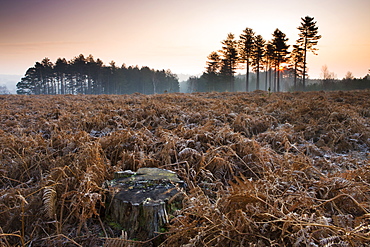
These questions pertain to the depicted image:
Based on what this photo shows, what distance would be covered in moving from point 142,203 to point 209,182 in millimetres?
1204

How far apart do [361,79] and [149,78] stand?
6519 centimetres

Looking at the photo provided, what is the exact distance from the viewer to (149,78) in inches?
3248

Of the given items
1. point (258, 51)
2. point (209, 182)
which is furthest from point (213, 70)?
point (209, 182)

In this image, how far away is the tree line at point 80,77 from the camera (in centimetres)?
6588

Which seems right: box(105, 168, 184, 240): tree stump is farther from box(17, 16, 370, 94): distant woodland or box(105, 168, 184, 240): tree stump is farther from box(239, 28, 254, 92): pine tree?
box(239, 28, 254, 92): pine tree

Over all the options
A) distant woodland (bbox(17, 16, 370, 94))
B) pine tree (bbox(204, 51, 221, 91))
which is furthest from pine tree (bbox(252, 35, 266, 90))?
pine tree (bbox(204, 51, 221, 91))

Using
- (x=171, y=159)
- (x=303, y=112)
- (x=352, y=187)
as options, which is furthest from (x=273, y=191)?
(x=303, y=112)

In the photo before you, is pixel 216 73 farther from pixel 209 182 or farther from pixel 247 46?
pixel 209 182

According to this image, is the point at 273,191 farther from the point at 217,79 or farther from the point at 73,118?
the point at 217,79

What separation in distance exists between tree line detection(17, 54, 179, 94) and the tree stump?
72.7 m

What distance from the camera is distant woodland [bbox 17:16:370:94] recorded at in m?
42.3

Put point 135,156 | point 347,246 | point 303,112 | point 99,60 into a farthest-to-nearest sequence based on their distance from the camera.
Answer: point 99,60 → point 303,112 → point 135,156 → point 347,246

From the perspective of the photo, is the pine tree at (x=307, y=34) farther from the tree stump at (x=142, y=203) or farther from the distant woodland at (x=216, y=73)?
the tree stump at (x=142, y=203)

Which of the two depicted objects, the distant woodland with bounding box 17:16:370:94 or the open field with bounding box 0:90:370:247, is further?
the distant woodland with bounding box 17:16:370:94
